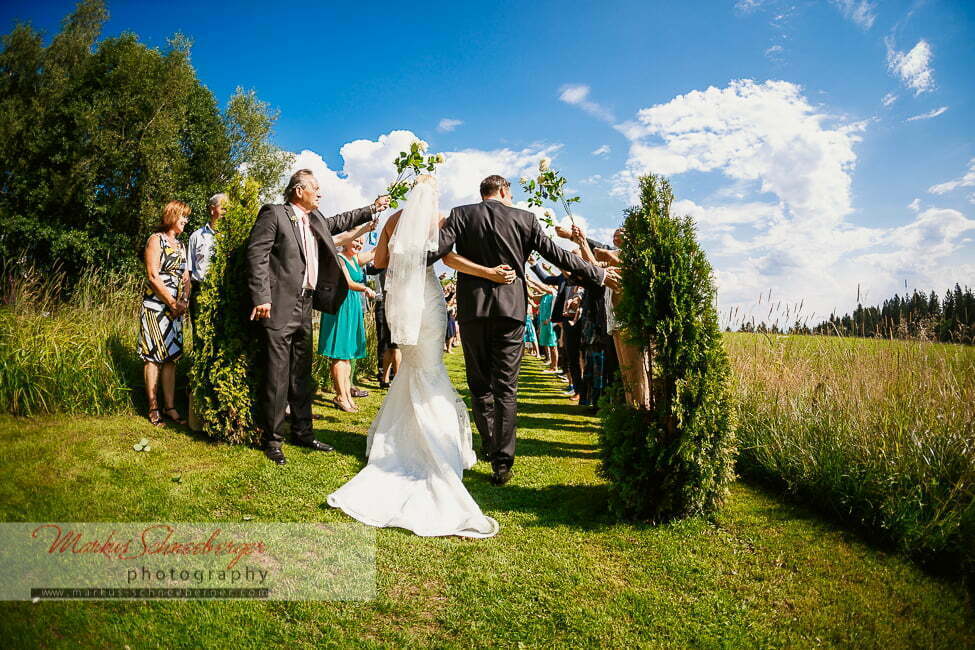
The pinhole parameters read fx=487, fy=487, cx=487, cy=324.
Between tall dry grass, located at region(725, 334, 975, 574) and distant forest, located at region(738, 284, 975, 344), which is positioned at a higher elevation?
distant forest, located at region(738, 284, 975, 344)

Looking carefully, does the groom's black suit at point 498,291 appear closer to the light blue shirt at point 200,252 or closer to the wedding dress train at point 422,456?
the wedding dress train at point 422,456

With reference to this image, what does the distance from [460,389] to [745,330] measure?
17.7ft

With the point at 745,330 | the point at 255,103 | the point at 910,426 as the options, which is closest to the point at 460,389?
the point at 745,330

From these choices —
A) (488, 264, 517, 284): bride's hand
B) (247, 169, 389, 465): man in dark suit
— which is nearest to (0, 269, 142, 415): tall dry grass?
(247, 169, 389, 465): man in dark suit

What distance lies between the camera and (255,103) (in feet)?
108

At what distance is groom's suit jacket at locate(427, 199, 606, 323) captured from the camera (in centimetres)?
445

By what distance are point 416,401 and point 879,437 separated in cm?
389

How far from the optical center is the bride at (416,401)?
3.86 metres

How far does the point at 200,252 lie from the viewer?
527 cm

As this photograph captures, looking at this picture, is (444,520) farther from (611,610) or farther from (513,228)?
(513,228)

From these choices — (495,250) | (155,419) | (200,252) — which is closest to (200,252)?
(200,252)

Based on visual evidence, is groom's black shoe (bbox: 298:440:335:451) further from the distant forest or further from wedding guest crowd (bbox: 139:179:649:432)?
the distant forest

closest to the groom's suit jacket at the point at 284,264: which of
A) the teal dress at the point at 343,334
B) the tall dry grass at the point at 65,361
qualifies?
the teal dress at the point at 343,334

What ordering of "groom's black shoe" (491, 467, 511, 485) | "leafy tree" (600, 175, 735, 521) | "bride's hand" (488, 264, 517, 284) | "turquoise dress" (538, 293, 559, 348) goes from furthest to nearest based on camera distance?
"turquoise dress" (538, 293, 559, 348) < "groom's black shoe" (491, 467, 511, 485) < "bride's hand" (488, 264, 517, 284) < "leafy tree" (600, 175, 735, 521)
